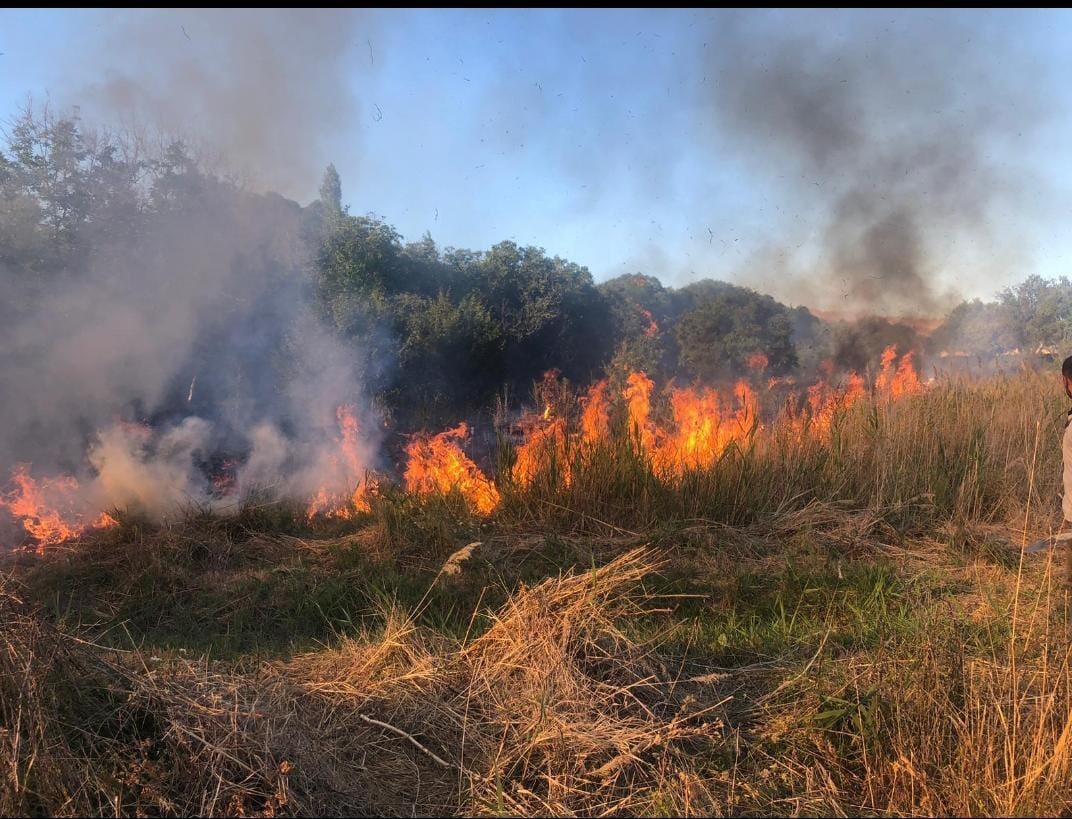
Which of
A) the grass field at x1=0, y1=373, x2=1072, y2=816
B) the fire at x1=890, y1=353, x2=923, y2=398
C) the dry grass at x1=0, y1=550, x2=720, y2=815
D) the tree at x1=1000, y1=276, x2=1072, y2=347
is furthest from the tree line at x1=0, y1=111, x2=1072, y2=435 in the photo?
the dry grass at x1=0, y1=550, x2=720, y2=815

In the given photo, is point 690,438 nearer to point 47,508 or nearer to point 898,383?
point 898,383

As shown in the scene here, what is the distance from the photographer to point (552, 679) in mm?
2887

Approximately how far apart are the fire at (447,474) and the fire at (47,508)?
2.79 m

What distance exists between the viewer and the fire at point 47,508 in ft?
21.0

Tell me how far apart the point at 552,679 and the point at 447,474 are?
4.25m

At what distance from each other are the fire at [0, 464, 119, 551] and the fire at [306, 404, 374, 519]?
77.9 inches

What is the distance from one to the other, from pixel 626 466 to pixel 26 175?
Result: 7.30m

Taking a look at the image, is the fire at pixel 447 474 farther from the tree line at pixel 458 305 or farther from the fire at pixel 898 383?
the fire at pixel 898 383

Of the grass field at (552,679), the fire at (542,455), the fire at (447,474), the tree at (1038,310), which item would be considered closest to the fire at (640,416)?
the fire at (542,455)

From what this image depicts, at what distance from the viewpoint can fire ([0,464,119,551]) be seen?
640cm

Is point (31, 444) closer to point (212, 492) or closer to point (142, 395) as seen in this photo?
point (142, 395)

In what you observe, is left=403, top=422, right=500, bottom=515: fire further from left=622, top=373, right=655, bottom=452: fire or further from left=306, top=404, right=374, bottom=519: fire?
left=622, top=373, right=655, bottom=452: fire

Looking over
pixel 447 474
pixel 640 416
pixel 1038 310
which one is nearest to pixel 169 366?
pixel 447 474

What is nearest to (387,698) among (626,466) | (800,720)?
(800,720)
